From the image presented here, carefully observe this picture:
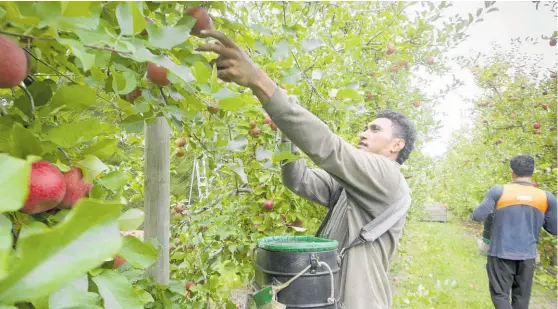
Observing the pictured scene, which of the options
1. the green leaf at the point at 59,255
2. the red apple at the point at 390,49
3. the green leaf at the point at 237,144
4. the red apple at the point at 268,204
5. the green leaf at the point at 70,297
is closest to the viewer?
the green leaf at the point at 59,255

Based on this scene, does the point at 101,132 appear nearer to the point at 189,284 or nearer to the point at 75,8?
the point at 75,8

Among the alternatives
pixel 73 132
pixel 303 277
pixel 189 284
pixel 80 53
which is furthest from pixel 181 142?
pixel 80 53

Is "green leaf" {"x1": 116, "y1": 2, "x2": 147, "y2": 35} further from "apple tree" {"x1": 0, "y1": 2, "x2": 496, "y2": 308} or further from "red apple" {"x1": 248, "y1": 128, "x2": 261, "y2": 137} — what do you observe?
"red apple" {"x1": 248, "y1": 128, "x2": 261, "y2": 137}

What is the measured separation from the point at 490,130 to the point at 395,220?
554cm

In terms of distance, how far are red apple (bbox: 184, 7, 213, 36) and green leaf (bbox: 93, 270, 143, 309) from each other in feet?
1.55

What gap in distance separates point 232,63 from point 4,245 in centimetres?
77

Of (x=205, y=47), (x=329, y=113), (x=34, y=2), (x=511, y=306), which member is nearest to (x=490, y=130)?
(x=511, y=306)

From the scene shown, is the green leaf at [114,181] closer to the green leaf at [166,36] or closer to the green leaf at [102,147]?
the green leaf at [102,147]

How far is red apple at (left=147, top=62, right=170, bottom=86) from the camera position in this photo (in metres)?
0.79

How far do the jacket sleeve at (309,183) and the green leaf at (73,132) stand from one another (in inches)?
42.8

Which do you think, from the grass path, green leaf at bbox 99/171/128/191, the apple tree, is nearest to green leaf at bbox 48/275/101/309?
the apple tree

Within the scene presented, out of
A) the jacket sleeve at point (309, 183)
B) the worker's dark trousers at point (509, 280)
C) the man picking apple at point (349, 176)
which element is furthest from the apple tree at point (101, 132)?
the worker's dark trousers at point (509, 280)

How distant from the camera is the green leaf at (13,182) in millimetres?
268

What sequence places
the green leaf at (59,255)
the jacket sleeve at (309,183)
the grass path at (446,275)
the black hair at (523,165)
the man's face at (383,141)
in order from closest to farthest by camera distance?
the green leaf at (59,255) → the jacket sleeve at (309,183) → the man's face at (383,141) → the black hair at (523,165) → the grass path at (446,275)
